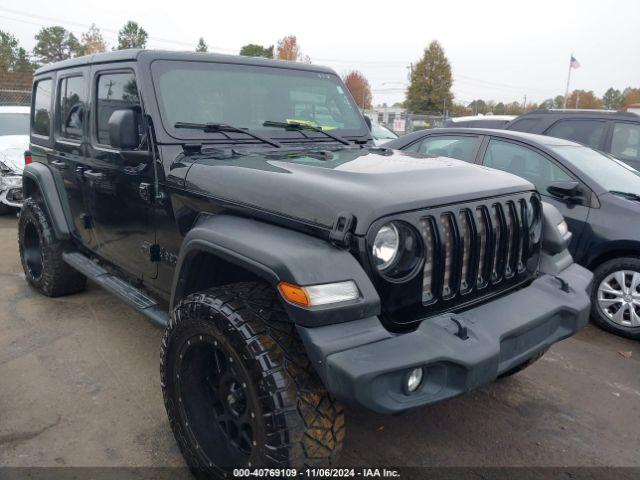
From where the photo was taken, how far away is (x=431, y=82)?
57.9 meters

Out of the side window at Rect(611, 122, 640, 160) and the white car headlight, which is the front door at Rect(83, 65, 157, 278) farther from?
the side window at Rect(611, 122, 640, 160)

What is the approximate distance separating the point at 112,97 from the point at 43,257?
5.91 feet

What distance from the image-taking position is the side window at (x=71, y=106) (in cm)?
380

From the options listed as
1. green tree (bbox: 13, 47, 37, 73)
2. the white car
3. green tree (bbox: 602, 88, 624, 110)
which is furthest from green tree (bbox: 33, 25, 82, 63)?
green tree (bbox: 602, 88, 624, 110)

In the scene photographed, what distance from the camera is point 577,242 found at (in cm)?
442

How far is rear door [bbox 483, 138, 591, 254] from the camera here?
14.6 feet

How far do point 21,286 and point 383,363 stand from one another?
4426 millimetres

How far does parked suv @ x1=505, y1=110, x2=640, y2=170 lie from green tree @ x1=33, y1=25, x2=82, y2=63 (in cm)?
6745

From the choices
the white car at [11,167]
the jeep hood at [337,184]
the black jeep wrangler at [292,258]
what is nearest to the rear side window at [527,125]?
the black jeep wrangler at [292,258]

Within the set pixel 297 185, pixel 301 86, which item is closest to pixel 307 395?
pixel 297 185

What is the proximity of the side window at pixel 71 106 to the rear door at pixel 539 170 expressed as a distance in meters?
3.64

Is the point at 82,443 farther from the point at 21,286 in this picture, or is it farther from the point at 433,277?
the point at 21,286

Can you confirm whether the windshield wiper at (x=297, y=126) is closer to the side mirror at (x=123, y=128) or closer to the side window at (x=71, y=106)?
the side mirror at (x=123, y=128)

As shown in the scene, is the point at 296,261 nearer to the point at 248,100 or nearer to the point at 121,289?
the point at 248,100
